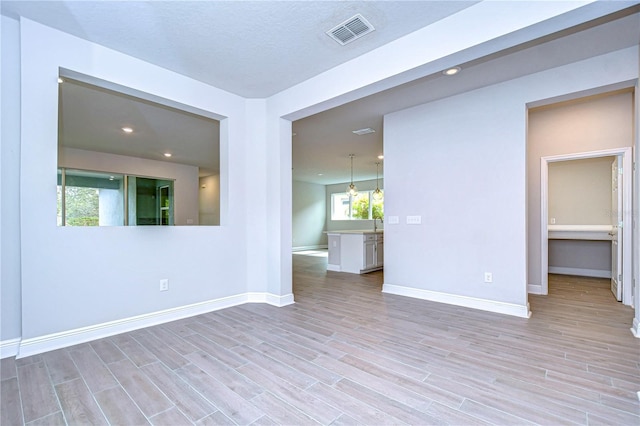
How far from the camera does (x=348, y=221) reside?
12.3 m

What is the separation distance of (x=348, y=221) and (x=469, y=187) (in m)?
8.49

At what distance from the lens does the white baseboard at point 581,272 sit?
563 centimetres

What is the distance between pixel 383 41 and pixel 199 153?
5.87 metres

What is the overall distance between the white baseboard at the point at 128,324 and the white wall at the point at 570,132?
3.79m

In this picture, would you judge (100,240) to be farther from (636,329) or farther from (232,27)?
(636,329)

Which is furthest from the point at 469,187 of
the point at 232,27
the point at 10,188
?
the point at 10,188

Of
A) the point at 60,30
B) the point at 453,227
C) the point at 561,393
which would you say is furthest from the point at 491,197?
the point at 60,30

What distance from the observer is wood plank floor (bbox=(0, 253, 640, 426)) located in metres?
1.73

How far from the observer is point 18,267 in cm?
246

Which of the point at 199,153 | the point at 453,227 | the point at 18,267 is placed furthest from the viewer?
the point at 199,153

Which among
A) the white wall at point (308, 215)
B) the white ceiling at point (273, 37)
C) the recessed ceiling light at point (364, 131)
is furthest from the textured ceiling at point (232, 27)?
the white wall at point (308, 215)

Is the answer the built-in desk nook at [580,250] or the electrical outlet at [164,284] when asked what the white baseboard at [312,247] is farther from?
the electrical outlet at [164,284]

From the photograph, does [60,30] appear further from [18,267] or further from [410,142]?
[410,142]

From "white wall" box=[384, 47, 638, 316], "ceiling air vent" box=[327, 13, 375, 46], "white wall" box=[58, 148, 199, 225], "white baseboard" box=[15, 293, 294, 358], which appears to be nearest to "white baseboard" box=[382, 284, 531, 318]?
"white wall" box=[384, 47, 638, 316]
